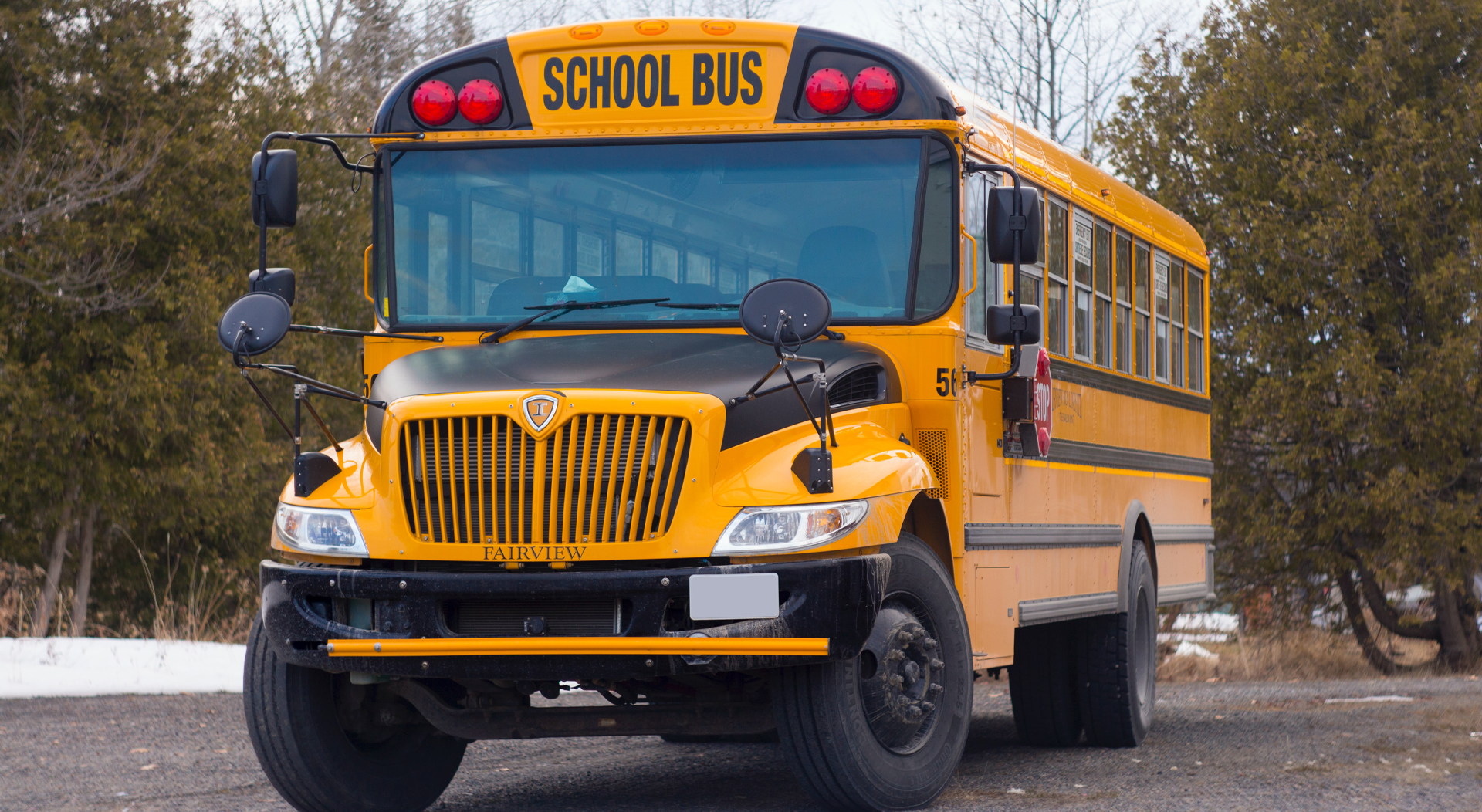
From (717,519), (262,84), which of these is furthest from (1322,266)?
(717,519)

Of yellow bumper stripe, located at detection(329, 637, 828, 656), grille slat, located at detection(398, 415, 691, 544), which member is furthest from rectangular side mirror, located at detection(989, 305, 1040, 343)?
yellow bumper stripe, located at detection(329, 637, 828, 656)

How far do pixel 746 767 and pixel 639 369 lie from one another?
2629 millimetres

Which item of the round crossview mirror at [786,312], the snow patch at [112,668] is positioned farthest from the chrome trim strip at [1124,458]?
the snow patch at [112,668]

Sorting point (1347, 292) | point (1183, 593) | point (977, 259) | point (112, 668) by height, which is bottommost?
point (112, 668)

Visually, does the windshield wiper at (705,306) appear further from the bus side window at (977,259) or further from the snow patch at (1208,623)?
the snow patch at (1208,623)

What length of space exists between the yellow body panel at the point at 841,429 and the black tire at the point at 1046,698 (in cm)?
51

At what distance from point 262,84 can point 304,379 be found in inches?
602

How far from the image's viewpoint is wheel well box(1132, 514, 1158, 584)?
966 centimetres

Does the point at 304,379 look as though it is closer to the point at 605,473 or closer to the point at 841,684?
the point at 605,473

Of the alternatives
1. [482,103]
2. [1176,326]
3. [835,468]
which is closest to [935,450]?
[835,468]

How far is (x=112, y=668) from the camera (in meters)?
11.8

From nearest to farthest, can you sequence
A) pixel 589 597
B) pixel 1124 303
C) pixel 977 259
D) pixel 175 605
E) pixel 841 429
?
pixel 589 597 < pixel 841 429 < pixel 977 259 < pixel 1124 303 < pixel 175 605

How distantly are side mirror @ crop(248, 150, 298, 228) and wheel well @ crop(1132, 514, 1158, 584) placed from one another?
15.6ft

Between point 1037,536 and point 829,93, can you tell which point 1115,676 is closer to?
point 1037,536
